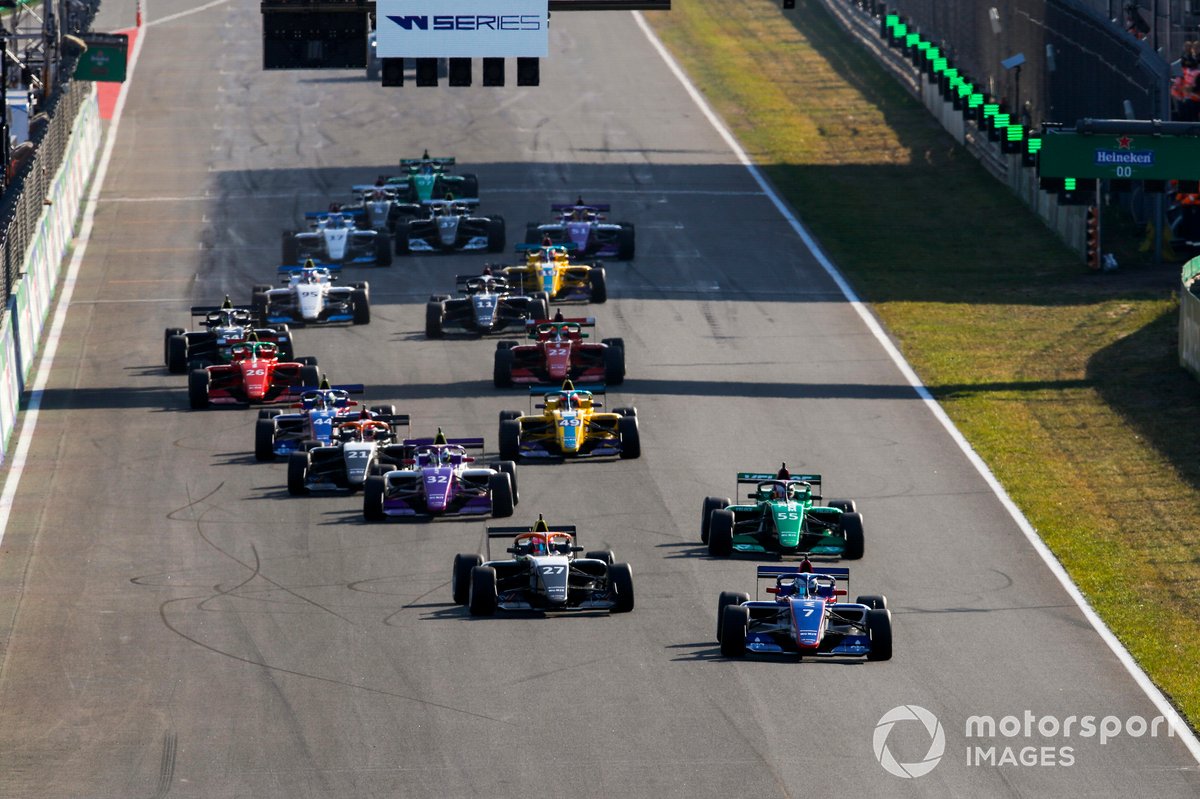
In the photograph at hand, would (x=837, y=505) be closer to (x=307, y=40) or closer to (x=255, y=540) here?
(x=255, y=540)

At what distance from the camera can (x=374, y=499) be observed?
1228 inches

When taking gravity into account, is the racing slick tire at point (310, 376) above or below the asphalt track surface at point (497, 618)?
above

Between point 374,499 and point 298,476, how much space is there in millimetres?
2106

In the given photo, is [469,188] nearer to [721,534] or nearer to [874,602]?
[721,534]

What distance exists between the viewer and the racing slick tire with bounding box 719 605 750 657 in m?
25.2

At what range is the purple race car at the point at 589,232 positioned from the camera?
1982 inches

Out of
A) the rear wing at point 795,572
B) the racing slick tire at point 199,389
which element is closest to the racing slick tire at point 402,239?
the racing slick tire at point 199,389

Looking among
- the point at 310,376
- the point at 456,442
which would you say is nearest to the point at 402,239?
the point at 310,376

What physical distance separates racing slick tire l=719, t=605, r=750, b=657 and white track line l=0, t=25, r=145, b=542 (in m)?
12.0

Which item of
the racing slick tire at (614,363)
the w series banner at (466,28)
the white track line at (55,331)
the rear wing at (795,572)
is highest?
the w series banner at (466,28)

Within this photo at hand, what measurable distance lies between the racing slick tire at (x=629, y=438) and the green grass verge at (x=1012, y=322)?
6104 millimetres

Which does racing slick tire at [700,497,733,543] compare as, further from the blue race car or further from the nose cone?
the blue race car

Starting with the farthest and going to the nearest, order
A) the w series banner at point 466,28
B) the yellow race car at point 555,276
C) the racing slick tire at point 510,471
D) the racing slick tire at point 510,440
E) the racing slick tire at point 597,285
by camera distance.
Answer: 1. the racing slick tire at point 597,285
2. the yellow race car at point 555,276
3. the w series banner at point 466,28
4. the racing slick tire at point 510,440
5. the racing slick tire at point 510,471

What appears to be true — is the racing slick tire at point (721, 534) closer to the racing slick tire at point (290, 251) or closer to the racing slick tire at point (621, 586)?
the racing slick tire at point (621, 586)
